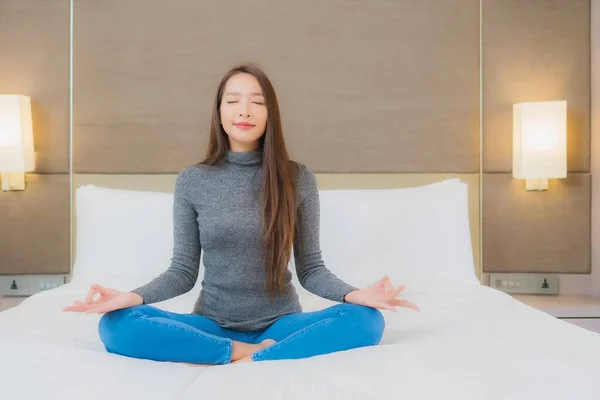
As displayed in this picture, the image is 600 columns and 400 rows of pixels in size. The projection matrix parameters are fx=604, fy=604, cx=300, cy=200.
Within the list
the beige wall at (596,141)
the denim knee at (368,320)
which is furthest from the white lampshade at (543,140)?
the denim knee at (368,320)

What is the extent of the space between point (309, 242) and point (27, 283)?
1.54 meters

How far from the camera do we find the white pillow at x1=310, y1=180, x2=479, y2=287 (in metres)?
2.17

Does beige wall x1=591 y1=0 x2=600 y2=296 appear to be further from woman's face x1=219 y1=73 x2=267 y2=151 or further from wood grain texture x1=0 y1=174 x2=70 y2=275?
wood grain texture x1=0 y1=174 x2=70 y2=275

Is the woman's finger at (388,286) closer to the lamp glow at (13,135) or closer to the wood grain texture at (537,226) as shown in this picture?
the wood grain texture at (537,226)

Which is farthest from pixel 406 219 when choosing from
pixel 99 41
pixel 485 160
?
pixel 99 41

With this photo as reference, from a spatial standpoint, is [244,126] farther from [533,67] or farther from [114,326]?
[533,67]

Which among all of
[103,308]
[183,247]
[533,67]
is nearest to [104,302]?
[103,308]

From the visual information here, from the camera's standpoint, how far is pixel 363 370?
3.75 ft

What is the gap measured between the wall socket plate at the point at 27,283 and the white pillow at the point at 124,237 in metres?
0.48

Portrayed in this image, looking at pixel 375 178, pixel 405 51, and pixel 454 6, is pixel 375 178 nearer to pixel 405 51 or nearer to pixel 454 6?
pixel 405 51

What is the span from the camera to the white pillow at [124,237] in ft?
7.06

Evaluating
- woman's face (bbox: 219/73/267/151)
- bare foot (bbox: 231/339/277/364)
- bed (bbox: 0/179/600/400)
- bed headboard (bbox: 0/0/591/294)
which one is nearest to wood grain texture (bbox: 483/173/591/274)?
bed headboard (bbox: 0/0/591/294)

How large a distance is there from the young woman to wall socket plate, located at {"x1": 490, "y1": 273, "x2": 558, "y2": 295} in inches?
51.9

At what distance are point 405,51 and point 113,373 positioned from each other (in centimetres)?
200
